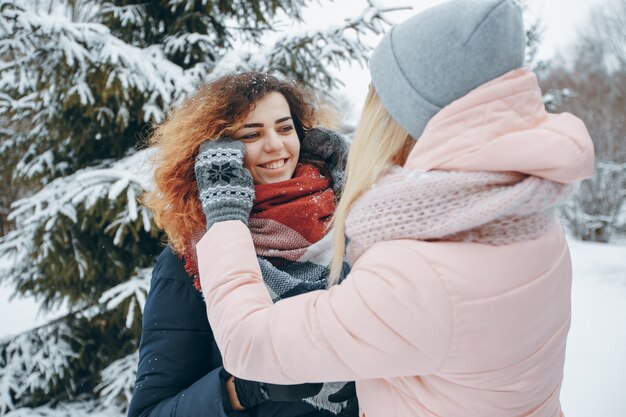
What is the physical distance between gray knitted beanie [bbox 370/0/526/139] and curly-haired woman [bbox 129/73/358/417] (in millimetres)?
585

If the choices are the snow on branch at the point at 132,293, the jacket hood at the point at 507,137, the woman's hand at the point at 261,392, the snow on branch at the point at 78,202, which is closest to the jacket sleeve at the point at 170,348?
the woman's hand at the point at 261,392

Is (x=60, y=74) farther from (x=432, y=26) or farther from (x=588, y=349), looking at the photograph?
(x=588, y=349)

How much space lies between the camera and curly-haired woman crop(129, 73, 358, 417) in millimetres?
1208

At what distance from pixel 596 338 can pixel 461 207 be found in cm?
461

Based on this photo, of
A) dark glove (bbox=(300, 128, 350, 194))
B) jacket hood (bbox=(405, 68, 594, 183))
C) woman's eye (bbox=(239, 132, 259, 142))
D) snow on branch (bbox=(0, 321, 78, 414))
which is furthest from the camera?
snow on branch (bbox=(0, 321, 78, 414))

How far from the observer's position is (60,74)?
270 cm

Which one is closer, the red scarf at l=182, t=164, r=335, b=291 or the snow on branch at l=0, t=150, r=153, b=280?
the red scarf at l=182, t=164, r=335, b=291

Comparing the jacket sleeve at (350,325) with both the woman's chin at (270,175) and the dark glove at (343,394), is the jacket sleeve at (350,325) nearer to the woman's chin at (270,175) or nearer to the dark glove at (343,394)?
the dark glove at (343,394)

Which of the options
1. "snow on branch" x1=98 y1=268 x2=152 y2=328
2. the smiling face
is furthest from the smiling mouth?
"snow on branch" x1=98 y1=268 x2=152 y2=328

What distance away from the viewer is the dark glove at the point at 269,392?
107 centimetres

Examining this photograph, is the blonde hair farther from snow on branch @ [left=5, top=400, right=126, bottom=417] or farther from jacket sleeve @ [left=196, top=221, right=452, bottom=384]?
snow on branch @ [left=5, top=400, right=126, bottom=417]

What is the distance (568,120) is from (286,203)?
0.94m

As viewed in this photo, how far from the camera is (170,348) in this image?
1318mm

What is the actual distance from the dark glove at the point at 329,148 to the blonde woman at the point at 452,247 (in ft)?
2.51
